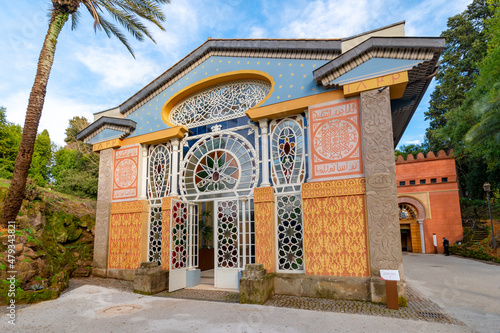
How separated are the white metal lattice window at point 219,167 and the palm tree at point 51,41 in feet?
13.4

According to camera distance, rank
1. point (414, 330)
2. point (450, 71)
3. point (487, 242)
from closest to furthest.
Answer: point (414, 330), point (487, 242), point (450, 71)

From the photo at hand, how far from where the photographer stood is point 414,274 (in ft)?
32.2

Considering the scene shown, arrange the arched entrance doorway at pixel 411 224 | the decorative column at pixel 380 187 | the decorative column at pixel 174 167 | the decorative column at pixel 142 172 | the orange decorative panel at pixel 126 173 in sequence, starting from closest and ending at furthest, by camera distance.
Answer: the decorative column at pixel 380 187 < the decorative column at pixel 174 167 < the decorative column at pixel 142 172 < the orange decorative panel at pixel 126 173 < the arched entrance doorway at pixel 411 224

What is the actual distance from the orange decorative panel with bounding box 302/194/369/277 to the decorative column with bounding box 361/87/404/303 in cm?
25

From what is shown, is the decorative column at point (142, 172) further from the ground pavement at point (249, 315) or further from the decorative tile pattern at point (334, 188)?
the decorative tile pattern at point (334, 188)

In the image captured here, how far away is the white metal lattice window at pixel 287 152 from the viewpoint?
7.43 m

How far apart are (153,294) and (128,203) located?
3364mm

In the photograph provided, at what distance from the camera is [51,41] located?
8148 mm


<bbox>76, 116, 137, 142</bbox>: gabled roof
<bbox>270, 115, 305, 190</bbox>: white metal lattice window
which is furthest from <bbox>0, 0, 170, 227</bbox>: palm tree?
<bbox>270, 115, 305, 190</bbox>: white metal lattice window

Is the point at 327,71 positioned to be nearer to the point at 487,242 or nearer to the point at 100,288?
the point at 100,288

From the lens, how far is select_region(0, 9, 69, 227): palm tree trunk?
744 centimetres

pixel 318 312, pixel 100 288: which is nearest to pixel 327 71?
pixel 318 312

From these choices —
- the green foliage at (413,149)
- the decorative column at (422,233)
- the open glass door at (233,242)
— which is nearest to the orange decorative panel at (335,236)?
the open glass door at (233,242)

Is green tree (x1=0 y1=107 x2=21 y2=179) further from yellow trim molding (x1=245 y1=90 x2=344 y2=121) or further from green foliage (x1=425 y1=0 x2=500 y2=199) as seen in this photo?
green foliage (x1=425 y1=0 x2=500 y2=199)
